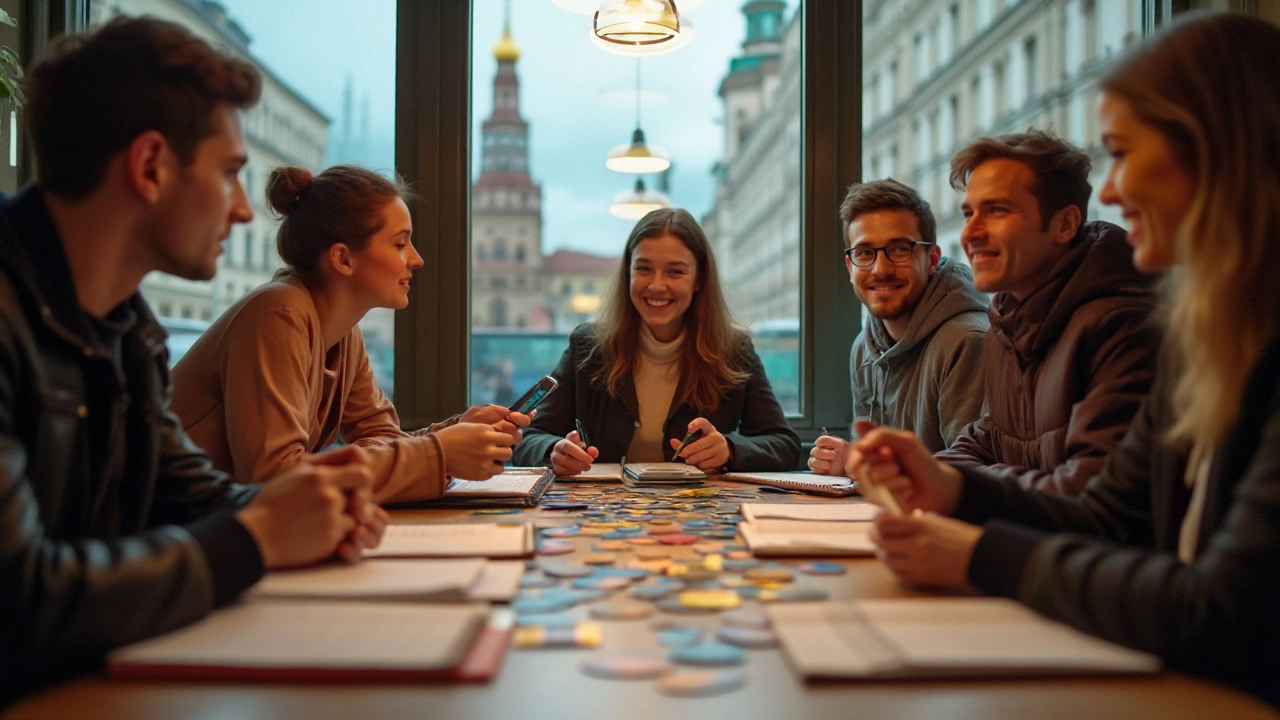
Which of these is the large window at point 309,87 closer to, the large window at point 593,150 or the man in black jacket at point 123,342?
the large window at point 593,150

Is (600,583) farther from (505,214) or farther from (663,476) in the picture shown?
(505,214)

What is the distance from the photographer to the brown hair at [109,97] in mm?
1106

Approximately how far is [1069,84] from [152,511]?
377cm

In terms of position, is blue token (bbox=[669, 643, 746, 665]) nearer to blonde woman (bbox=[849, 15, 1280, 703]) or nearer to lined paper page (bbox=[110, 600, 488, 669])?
lined paper page (bbox=[110, 600, 488, 669])

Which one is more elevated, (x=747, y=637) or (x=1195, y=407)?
(x=1195, y=407)

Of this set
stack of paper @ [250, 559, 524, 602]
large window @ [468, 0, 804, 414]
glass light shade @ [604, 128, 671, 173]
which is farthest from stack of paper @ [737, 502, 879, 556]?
glass light shade @ [604, 128, 671, 173]

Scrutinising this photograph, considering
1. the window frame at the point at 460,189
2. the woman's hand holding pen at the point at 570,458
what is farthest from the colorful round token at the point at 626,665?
the window frame at the point at 460,189

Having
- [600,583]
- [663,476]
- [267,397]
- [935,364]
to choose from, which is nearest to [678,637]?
[600,583]

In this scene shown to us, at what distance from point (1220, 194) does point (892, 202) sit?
5.63 ft

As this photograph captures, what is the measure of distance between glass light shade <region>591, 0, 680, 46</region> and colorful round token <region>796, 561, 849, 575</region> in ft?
5.62

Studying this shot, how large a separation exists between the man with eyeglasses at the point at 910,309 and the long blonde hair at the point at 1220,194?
4.77 ft

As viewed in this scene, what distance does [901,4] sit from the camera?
390cm

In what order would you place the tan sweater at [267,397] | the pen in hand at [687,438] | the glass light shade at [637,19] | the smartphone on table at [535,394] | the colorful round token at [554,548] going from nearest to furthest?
1. the colorful round token at [554,548]
2. the tan sweater at [267,397]
3. the smartphone on table at [535,394]
4. the pen in hand at [687,438]
5. the glass light shade at [637,19]

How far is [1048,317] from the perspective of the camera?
181 cm
